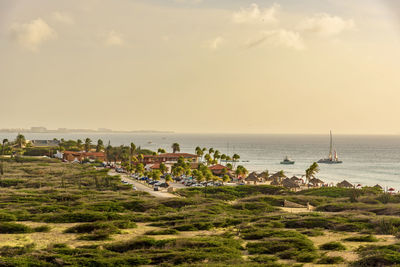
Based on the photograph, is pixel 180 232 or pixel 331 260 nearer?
pixel 331 260

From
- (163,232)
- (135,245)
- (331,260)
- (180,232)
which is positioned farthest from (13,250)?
(331,260)

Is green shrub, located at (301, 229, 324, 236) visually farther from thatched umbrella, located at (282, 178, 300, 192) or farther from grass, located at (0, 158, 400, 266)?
thatched umbrella, located at (282, 178, 300, 192)

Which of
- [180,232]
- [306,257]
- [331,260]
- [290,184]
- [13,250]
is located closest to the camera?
[331,260]

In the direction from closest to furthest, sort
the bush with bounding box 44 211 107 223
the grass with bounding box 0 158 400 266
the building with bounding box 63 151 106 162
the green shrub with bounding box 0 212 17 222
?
the grass with bounding box 0 158 400 266 → the green shrub with bounding box 0 212 17 222 → the bush with bounding box 44 211 107 223 → the building with bounding box 63 151 106 162

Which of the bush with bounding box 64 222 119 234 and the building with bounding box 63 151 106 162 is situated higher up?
the building with bounding box 63 151 106 162

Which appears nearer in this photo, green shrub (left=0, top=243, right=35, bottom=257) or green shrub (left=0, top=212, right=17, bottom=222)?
green shrub (left=0, top=243, right=35, bottom=257)

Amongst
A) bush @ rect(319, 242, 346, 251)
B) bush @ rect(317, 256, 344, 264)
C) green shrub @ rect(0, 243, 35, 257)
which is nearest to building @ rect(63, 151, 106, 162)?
green shrub @ rect(0, 243, 35, 257)

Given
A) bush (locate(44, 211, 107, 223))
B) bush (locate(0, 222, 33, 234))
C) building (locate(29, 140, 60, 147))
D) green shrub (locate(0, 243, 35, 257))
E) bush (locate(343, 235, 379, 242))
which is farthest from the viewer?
building (locate(29, 140, 60, 147))

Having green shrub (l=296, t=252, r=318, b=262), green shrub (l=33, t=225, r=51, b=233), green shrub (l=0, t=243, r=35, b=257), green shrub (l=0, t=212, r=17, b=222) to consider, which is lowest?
green shrub (l=33, t=225, r=51, b=233)

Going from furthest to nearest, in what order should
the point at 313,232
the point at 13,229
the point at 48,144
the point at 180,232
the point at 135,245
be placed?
the point at 48,144, the point at 180,232, the point at 313,232, the point at 13,229, the point at 135,245

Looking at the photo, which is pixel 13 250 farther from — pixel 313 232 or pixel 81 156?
pixel 81 156

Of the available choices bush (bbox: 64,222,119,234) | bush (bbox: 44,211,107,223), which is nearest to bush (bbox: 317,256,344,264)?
bush (bbox: 64,222,119,234)
